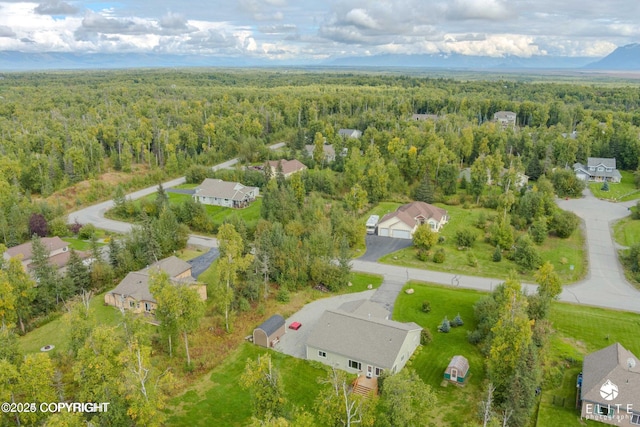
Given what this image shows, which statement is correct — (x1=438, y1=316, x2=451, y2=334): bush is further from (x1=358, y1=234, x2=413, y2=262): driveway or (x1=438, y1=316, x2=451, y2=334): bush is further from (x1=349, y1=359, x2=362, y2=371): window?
(x1=358, y1=234, x2=413, y2=262): driveway

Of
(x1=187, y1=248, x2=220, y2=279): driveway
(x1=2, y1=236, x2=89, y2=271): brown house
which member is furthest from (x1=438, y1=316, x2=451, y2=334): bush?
(x1=2, y1=236, x2=89, y2=271): brown house

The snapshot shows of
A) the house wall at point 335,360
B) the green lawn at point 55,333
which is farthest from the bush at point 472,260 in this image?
the green lawn at point 55,333

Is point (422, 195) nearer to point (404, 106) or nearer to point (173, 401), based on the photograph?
point (173, 401)

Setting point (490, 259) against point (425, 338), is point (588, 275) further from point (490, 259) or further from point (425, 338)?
point (425, 338)

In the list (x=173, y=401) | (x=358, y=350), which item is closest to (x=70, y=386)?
(x=173, y=401)

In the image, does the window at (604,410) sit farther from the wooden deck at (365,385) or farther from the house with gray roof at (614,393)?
the wooden deck at (365,385)

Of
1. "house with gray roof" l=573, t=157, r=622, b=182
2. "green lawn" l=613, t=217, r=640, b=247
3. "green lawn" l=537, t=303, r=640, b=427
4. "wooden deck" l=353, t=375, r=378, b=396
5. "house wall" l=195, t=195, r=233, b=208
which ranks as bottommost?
"wooden deck" l=353, t=375, r=378, b=396
